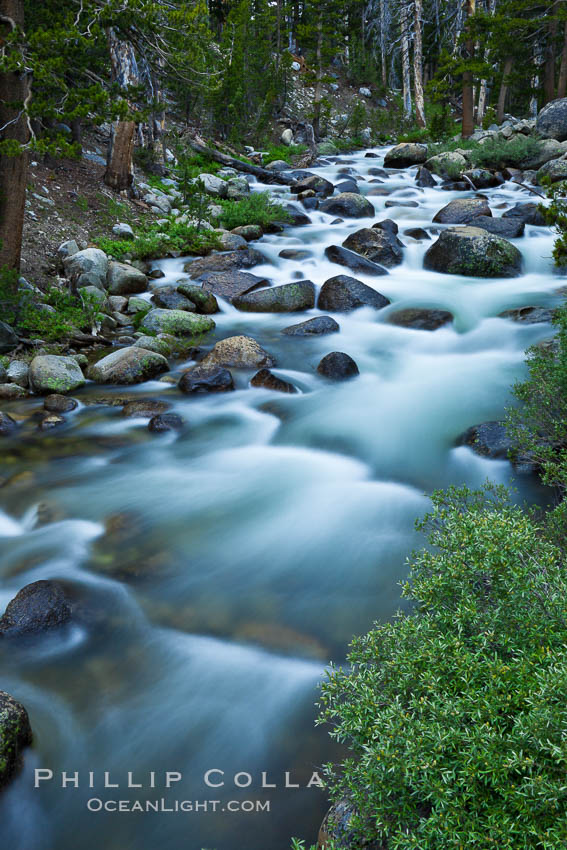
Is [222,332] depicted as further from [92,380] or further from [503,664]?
[503,664]

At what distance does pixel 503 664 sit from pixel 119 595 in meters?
3.18

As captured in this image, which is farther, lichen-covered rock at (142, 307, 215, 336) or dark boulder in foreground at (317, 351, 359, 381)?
lichen-covered rock at (142, 307, 215, 336)

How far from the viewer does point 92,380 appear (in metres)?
8.36

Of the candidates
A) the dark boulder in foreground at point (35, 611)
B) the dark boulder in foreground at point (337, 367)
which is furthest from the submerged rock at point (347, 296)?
the dark boulder in foreground at point (35, 611)

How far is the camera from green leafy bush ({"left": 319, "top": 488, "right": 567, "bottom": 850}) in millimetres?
1698

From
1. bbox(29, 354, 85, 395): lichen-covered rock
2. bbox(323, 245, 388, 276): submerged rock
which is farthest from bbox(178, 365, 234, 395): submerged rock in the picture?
bbox(323, 245, 388, 276): submerged rock

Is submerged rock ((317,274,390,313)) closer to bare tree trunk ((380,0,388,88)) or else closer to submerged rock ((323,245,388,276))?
submerged rock ((323,245,388,276))

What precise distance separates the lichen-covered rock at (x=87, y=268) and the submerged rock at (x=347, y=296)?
4.14m

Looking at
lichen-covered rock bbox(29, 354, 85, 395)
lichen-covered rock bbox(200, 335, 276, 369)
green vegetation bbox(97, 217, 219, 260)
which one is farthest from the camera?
green vegetation bbox(97, 217, 219, 260)

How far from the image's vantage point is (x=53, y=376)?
791cm

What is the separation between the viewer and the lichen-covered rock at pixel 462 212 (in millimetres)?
14992

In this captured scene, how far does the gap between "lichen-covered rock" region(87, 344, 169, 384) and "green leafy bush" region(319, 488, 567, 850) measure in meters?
6.37

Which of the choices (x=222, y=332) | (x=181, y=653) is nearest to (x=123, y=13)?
(x=222, y=332)

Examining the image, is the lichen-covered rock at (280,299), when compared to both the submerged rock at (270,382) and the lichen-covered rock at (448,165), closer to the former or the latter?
the submerged rock at (270,382)
